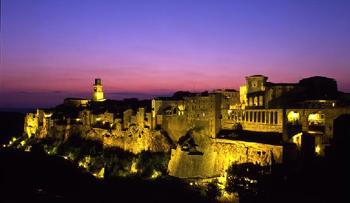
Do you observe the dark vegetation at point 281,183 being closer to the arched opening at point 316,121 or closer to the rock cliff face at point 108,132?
the arched opening at point 316,121

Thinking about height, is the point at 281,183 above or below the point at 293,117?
below

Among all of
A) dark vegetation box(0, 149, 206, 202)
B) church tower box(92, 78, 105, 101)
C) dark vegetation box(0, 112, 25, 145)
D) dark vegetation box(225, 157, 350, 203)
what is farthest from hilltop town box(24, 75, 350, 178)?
dark vegetation box(0, 112, 25, 145)

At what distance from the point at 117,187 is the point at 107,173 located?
155 inches

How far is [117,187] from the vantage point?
3472cm

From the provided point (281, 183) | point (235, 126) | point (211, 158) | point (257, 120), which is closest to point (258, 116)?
point (257, 120)

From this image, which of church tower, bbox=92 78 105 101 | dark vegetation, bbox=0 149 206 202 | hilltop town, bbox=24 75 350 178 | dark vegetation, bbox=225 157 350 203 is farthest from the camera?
church tower, bbox=92 78 105 101

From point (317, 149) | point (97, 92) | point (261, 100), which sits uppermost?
point (97, 92)

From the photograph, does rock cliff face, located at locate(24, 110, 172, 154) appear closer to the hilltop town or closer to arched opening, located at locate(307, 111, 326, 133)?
the hilltop town

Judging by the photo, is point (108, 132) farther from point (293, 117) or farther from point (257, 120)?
point (293, 117)

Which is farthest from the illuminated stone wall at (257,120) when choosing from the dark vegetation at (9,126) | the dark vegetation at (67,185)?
the dark vegetation at (9,126)

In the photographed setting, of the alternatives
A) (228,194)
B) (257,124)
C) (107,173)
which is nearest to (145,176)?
(107,173)

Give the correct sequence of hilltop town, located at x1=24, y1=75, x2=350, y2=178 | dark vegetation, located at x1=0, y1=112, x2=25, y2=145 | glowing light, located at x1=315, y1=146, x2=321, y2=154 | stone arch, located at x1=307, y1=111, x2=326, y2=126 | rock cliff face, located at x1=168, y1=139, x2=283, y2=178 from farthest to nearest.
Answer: dark vegetation, located at x1=0, y1=112, x2=25, y2=145, rock cliff face, located at x1=168, y1=139, x2=283, y2=178, stone arch, located at x1=307, y1=111, x2=326, y2=126, hilltop town, located at x1=24, y1=75, x2=350, y2=178, glowing light, located at x1=315, y1=146, x2=321, y2=154

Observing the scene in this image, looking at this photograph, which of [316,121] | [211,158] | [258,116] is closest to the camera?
[316,121]

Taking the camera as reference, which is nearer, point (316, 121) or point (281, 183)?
point (281, 183)
